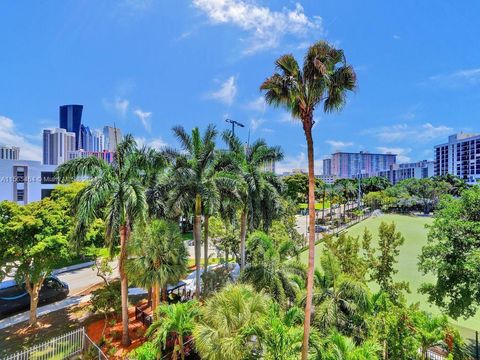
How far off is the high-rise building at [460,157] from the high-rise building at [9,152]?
162878 mm

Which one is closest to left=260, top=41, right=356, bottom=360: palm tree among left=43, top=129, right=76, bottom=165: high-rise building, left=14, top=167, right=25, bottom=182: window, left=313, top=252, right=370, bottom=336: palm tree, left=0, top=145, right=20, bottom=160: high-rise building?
left=313, top=252, right=370, bottom=336: palm tree

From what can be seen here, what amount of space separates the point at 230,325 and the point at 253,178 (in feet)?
28.9

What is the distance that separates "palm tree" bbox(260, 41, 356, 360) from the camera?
→ 21.3 ft

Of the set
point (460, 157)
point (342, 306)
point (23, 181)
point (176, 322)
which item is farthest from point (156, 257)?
point (460, 157)

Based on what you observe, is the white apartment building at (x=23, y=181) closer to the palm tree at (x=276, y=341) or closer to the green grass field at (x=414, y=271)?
the green grass field at (x=414, y=271)

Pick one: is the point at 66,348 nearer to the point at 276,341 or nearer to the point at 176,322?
the point at 176,322

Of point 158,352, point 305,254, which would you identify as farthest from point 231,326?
point 305,254

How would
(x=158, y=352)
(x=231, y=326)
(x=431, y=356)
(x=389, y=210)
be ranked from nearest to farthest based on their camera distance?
(x=231, y=326) → (x=158, y=352) → (x=431, y=356) → (x=389, y=210)

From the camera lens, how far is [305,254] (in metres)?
25.6

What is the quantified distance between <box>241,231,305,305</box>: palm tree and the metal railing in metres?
6.15

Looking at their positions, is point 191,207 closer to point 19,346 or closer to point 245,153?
point 245,153

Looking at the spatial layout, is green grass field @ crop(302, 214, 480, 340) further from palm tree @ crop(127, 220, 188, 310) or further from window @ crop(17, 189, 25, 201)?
window @ crop(17, 189, 25, 201)

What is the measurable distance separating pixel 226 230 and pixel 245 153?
6.14m

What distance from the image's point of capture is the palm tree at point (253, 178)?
14.8 m
